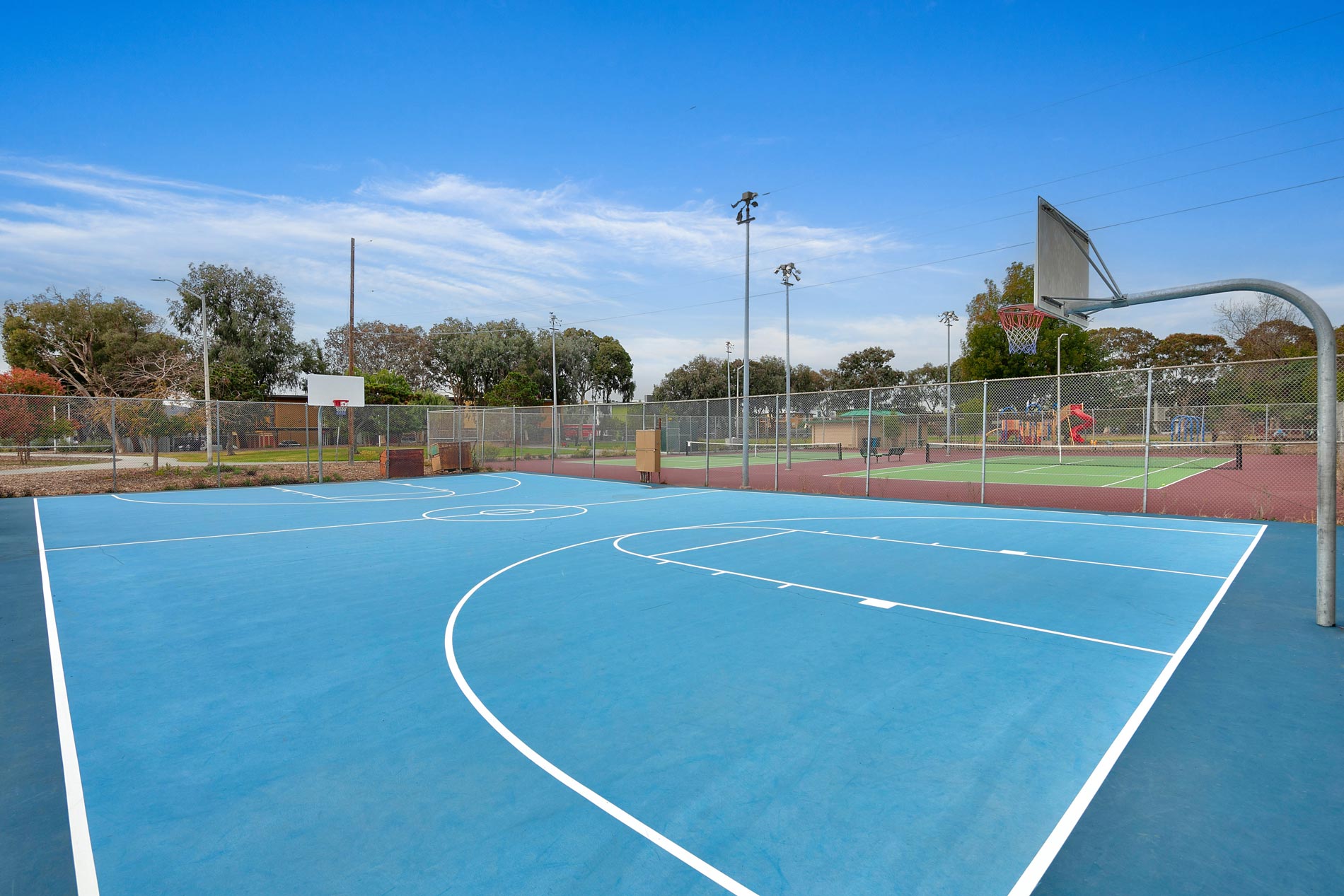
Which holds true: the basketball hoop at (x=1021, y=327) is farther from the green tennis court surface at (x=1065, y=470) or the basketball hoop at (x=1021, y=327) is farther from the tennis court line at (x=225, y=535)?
the tennis court line at (x=225, y=535)

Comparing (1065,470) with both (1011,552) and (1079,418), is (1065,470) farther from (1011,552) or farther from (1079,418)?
(1011,552)

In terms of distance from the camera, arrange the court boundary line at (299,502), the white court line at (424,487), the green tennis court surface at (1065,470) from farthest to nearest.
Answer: the green tennis court surface at (1065,470)
the white court line at (424,487)
the court boundary line at (299,502)

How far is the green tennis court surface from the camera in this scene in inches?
891

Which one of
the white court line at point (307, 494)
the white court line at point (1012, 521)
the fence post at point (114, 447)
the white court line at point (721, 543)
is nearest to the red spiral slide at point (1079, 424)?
the white court line at point (1012, 521)

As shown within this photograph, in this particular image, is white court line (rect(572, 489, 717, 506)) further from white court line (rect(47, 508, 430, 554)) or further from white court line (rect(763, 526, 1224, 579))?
white court line (rect(763, 526, 1224, 579))

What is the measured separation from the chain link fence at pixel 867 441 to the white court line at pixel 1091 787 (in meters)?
9.28

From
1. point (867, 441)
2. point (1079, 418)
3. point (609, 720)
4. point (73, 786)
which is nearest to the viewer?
point (73, 786)

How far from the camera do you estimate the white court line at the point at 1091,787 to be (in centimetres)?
276

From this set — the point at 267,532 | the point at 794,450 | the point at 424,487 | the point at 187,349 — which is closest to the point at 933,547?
the point at 267,532

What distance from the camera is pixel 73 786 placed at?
357cm

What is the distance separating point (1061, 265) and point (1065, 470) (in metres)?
22.2

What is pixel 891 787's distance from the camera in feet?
11.3

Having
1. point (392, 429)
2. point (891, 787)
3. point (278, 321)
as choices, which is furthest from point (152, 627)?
point (278, 321)

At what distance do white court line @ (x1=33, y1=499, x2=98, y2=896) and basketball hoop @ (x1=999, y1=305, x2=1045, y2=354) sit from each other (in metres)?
21.3
